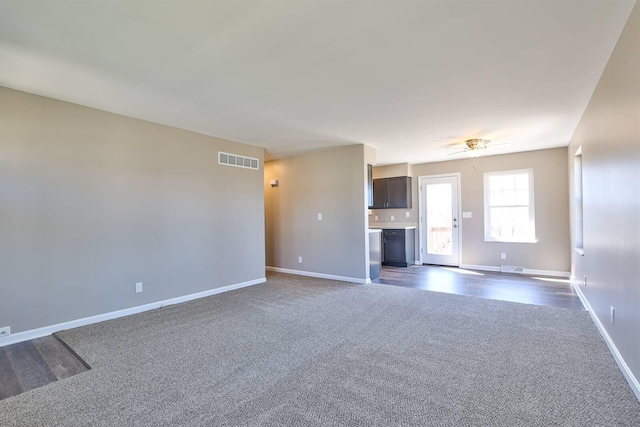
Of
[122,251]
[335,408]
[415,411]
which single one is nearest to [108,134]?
[122,251]

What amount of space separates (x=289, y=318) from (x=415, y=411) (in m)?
1.90

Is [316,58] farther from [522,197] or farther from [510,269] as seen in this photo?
[510,269]

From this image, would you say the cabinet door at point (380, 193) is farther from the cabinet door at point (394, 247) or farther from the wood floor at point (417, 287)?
the wood floor at point (417, 287)

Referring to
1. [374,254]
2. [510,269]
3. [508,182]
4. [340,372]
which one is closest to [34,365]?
[340,372]

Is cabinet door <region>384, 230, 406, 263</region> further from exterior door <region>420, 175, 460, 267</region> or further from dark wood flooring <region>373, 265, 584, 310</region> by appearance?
A: exterior door <region>420, 175, 460, 267</region>

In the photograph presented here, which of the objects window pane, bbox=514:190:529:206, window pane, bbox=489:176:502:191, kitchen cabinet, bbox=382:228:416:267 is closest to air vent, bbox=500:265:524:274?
window pane, bbox=514:190:529:206

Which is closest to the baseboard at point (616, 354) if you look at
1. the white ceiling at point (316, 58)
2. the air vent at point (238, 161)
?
the white ceiling at point (316, 58)

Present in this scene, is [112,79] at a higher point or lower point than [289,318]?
higher

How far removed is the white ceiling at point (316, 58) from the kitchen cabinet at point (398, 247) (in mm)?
3449

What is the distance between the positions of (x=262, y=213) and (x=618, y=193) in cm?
458

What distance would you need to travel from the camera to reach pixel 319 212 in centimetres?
569

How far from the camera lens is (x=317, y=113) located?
3.63 m

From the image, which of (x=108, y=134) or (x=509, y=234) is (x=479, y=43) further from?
(x=509, y=234)

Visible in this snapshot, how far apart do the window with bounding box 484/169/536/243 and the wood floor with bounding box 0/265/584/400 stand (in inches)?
34.7
